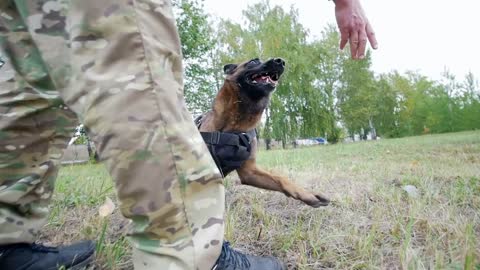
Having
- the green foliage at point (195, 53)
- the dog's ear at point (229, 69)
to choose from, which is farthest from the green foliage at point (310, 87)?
the dog's ear at point (229, 69)

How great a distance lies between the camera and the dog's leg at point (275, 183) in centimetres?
237

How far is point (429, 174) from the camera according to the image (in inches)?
127

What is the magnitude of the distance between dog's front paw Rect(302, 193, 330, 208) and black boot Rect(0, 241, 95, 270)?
139 cm

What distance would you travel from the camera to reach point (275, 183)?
8.79 feet

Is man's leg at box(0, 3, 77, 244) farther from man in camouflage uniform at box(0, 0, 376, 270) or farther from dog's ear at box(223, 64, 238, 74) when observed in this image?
dog's ear at box(223, 64, 238, 74)

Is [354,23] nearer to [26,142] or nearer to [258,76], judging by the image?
[26,142]

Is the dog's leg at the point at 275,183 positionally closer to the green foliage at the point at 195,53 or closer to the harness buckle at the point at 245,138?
the harness buckle at the point at 245,138

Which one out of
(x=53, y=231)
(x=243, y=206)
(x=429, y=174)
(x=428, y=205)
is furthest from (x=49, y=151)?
(x=429, y=174)

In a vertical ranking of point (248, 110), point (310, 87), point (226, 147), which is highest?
point (310, 87)

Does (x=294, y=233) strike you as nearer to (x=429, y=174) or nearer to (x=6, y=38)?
(x=6, y=38)

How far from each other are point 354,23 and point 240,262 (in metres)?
1.15

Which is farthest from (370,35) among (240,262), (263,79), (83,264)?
(83,264)

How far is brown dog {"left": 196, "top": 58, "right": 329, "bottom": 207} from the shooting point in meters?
2.71

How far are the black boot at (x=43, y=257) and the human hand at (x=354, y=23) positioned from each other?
4.77 ft
